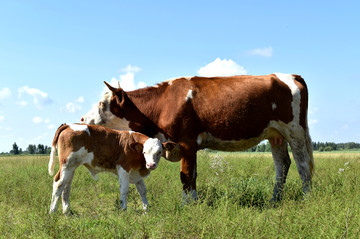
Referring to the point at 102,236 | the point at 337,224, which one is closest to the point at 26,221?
the point at 102,236

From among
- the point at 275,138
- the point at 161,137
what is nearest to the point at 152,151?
the point at 161,137

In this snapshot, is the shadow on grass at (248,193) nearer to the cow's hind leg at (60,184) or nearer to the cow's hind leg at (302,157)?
the cow's hind leg at (302,157)

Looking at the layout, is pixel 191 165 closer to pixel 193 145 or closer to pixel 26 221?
pixel 193 145

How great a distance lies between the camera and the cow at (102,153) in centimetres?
619

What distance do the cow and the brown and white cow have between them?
48 cm

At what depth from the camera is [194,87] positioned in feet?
22.2

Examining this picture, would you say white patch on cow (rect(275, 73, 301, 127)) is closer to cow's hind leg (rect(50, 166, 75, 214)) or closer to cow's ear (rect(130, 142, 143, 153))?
cow's ear (rect(130, 142, 143, 153))

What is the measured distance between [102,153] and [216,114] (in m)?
2.31

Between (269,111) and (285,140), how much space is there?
1142 millimetres

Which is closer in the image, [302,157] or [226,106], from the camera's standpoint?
[226,106]

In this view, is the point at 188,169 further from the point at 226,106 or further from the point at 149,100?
the point at 149,100

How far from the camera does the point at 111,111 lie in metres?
7.16

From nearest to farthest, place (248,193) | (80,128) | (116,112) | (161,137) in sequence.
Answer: (80,128) → (248,193) → (161,137) → (116,112)

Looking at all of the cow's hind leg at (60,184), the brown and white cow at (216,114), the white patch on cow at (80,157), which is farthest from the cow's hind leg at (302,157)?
the cow's hind leg at (60,184)
